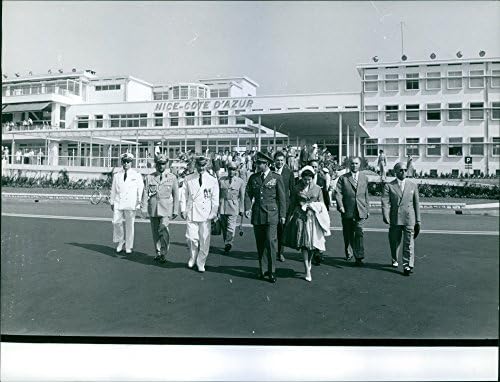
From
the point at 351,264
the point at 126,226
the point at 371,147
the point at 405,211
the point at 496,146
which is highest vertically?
the point at 371,147

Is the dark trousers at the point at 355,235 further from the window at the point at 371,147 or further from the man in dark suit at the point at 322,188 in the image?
the window at the point at 371,147

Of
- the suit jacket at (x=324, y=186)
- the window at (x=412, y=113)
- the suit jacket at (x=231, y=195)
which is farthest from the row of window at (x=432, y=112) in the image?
the suit jacket at (x=231, y=195)

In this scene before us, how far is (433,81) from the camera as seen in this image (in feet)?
13.8

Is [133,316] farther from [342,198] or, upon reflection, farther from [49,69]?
[49,69]

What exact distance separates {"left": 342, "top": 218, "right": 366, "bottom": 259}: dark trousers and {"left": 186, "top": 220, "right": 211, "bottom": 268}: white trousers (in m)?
1.88

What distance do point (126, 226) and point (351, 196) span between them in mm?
3288

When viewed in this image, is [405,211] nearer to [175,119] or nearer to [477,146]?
[477,146]

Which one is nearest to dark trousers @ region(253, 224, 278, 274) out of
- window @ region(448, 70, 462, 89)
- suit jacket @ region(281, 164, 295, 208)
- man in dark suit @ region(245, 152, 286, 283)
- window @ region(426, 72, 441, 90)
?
man in dark suit @ region(245, 152, 286, 283)

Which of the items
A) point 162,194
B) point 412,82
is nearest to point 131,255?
point 162,194

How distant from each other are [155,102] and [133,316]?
2823mm

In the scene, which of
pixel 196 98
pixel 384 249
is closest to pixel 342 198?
pixel 384 249

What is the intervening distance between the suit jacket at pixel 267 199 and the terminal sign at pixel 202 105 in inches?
43.9

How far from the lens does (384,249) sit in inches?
194

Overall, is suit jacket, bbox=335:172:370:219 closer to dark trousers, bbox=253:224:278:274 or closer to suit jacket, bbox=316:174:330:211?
suit jacket, bbox=316:174:330:211
